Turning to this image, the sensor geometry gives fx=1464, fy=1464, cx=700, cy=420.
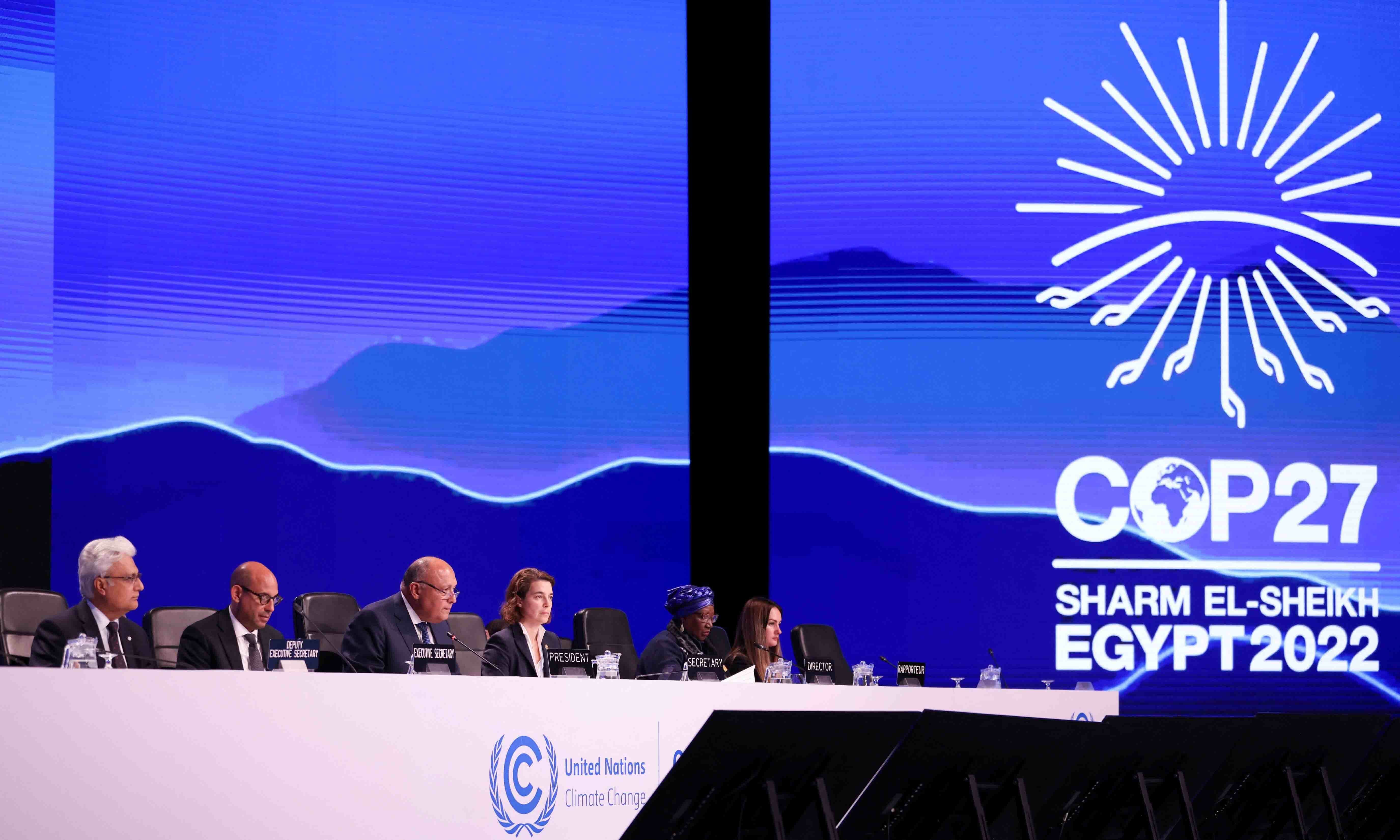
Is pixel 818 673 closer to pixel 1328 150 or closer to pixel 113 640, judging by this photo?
pixel 113 640

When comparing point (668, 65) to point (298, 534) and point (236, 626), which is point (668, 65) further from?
point (236, 626)

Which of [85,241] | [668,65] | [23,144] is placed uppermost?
[668,65]

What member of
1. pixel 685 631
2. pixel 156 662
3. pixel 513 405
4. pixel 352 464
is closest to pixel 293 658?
pixel 156 662

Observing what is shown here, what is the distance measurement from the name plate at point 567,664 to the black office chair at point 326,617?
1.18 metres

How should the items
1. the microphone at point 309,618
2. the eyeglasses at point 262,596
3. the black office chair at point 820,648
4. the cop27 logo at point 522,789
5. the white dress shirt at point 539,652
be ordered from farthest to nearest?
the black office chair at point 820,648
the microphone at point 309,618
the white dress shirt at point 539,652
the eyeglasses at point 262,596
the cop27 logo at point 522,789

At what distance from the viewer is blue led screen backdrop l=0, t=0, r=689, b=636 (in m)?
7.16

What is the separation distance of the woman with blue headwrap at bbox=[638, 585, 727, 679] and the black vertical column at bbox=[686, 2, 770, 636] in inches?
58.2

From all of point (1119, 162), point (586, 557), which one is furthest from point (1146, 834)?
point (1119, 162)

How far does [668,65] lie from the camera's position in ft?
26.5

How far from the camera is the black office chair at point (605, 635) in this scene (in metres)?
6.08

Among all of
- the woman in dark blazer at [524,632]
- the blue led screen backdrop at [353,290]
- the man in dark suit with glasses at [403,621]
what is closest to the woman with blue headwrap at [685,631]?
the woman in dark blazer at [524,632]

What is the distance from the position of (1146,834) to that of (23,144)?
6247 mm

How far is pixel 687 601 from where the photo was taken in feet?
20.3

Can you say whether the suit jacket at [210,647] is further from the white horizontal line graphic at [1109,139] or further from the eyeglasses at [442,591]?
the white horizontal line graphic at [1109,139]
